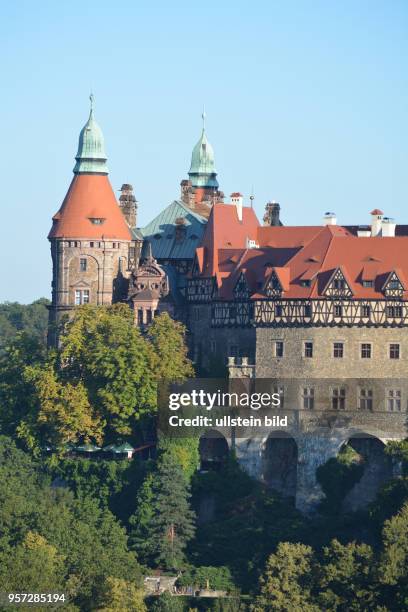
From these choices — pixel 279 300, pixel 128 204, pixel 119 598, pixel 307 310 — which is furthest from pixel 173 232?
pixel 119 598

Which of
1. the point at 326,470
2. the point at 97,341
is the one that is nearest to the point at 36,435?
the point at 97,341

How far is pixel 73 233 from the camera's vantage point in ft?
466

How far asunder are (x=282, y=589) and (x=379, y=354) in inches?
676

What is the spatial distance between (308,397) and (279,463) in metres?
3.74

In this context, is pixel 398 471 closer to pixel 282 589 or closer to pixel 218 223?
pixel 282 589

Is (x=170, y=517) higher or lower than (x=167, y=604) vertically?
higher

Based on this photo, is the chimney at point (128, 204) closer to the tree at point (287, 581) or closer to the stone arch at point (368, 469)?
the stone arch at point (368, 469)

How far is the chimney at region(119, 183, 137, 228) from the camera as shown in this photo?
150125mm

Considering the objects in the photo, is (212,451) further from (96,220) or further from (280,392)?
(96,220)

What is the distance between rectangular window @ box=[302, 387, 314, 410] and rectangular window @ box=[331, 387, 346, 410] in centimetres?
101

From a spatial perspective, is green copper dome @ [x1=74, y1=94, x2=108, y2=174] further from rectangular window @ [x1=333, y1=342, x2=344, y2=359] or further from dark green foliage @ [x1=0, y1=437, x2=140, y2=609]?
rectangular window @ [x1=333, y1=342, x2=344, y2=359]

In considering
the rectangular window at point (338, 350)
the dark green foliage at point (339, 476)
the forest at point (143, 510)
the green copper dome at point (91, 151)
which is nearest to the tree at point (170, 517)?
the forest at point (143, 510)

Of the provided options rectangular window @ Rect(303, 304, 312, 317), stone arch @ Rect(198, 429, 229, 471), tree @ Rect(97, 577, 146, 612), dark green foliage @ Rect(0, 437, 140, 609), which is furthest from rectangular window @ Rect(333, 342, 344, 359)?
tree @ Rect(97, 577, 146, 612)

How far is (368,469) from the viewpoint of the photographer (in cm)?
12862
